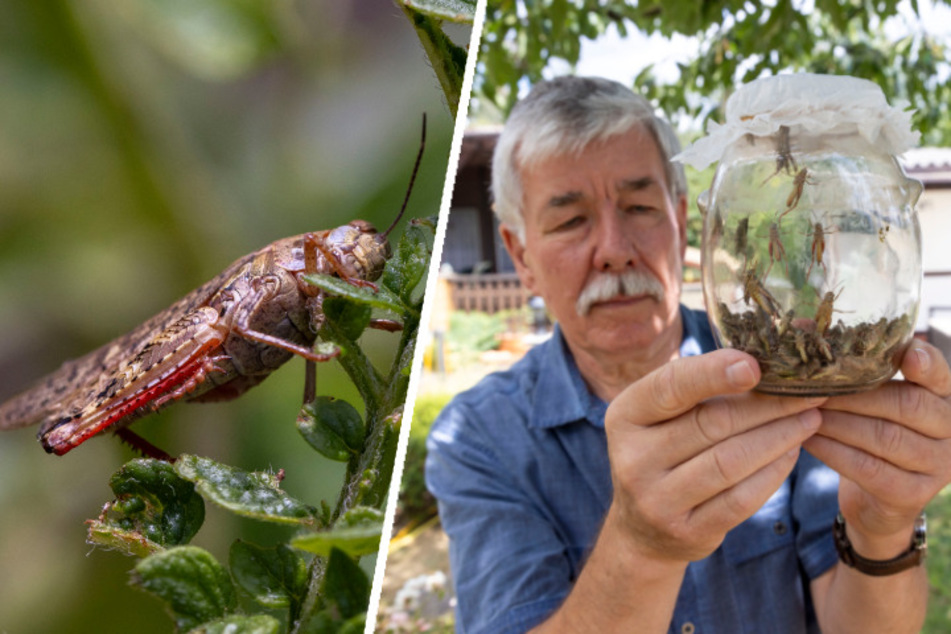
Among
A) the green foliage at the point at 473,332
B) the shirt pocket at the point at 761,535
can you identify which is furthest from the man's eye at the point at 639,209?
the green foliage at the point at 473,332

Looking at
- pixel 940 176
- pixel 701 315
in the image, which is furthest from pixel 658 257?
pixel 940 176

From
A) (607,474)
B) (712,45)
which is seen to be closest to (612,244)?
(607,474)

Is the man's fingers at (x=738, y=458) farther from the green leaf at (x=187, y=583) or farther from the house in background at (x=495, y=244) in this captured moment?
the house in background at (x=495, y=244)

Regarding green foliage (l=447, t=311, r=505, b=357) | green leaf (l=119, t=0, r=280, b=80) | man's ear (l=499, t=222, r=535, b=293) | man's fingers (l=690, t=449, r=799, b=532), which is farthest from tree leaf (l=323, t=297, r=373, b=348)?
green foliage (l=447, t=311, r=505, b=357)

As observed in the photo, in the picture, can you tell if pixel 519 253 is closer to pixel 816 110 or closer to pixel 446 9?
pixel 816 110

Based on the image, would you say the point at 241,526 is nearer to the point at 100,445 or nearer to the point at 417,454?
the point at 100,445

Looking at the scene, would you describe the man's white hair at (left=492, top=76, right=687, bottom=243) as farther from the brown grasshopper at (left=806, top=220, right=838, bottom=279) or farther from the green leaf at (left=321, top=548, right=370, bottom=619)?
the green leaf at (left=321, top=548, right=370, bottom=619)
